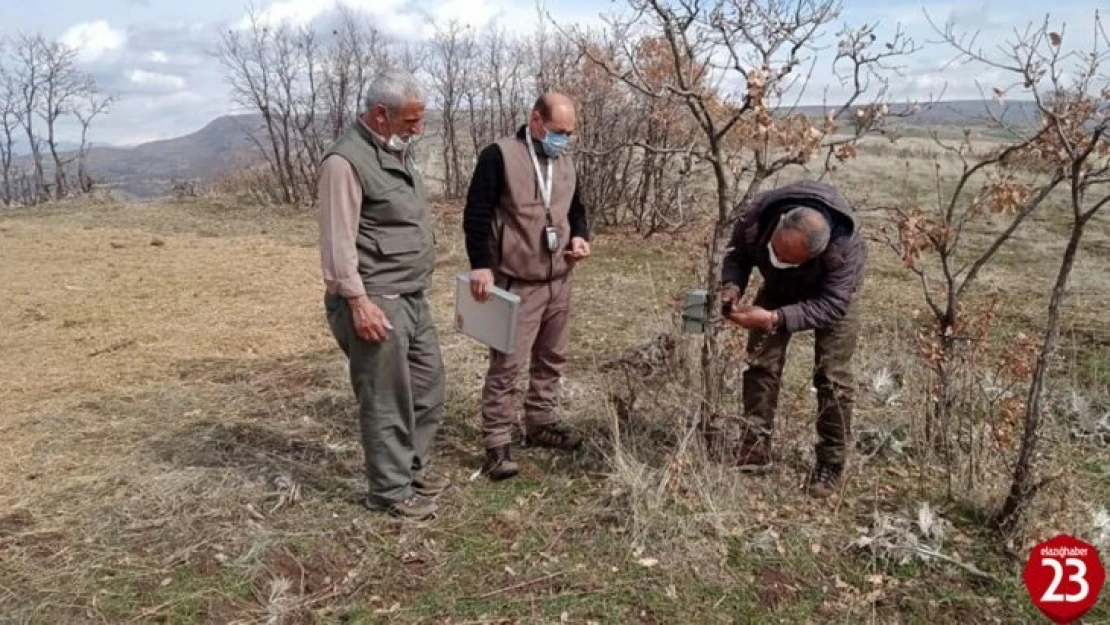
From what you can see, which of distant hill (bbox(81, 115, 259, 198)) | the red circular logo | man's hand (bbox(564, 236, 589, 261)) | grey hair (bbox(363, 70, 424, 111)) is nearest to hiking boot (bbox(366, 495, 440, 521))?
man's hand (bbox(564, 236, 589, 261))

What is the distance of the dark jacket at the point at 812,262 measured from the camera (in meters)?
3.18

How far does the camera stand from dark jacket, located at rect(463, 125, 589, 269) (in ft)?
11.2

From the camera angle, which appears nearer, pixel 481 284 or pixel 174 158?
pixel 481 284

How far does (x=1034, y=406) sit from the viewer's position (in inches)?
116

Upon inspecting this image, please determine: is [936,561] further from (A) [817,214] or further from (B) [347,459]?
(B) [347,459]

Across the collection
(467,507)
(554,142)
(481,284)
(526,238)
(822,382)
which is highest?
(554,142)

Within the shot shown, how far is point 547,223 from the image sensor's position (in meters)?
3.53

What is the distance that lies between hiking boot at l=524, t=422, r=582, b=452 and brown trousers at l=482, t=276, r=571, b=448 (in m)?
0.26

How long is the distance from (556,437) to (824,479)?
119 cm

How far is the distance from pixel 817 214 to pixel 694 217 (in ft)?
25.9

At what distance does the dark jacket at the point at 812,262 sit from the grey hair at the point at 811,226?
0.13m

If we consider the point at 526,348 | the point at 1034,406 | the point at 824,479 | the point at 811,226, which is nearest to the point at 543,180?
the point at 526,348

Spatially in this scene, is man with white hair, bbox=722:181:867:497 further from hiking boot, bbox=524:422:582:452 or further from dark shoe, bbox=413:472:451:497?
dark shoe, bbox=413:472:451:497

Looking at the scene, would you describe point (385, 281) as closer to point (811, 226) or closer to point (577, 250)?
point (577, 250)
